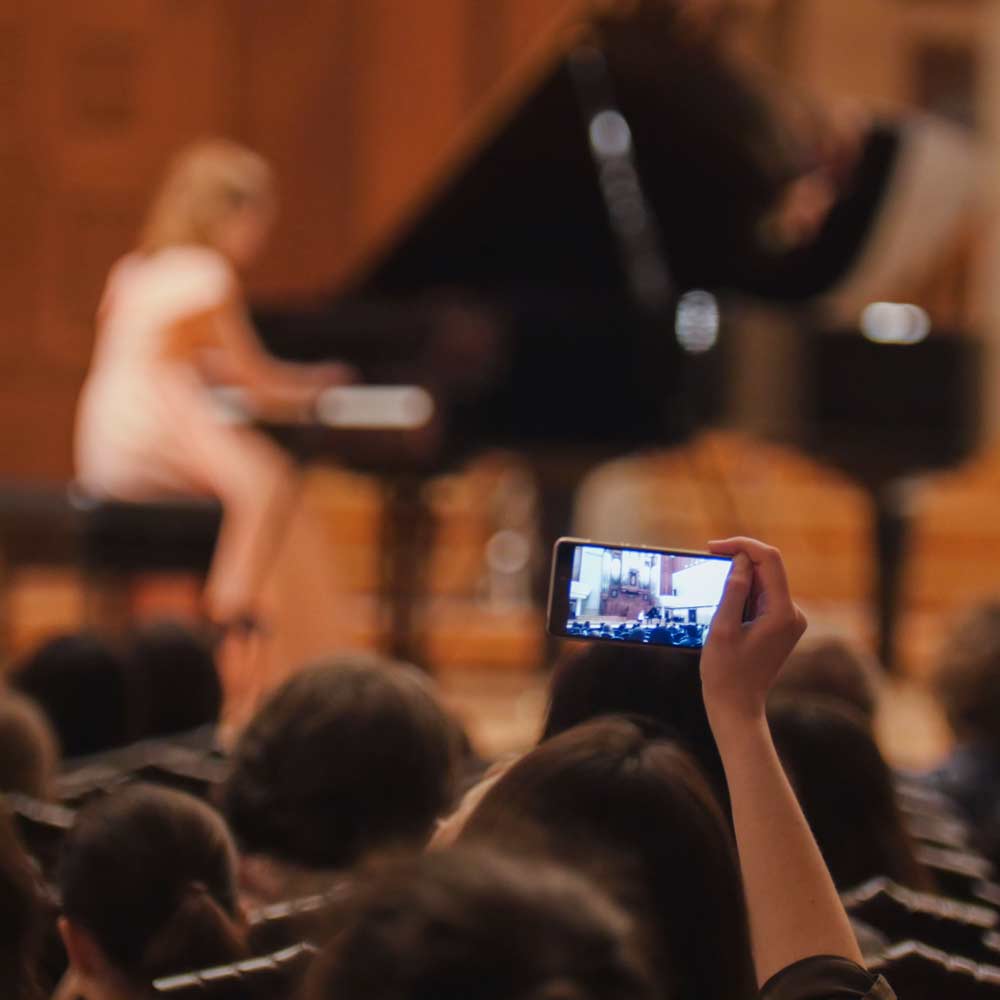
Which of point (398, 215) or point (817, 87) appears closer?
point (398, 215)

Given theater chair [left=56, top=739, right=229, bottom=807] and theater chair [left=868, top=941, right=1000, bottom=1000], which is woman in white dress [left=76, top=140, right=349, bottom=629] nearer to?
theater chair [left=56, top=739, right=229, bottom=807]

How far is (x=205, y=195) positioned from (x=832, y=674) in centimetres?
300

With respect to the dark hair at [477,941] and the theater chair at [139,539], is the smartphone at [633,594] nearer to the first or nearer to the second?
the dark hair at [477,941]

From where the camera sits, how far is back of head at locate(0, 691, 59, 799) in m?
1.94

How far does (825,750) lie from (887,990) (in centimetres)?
69

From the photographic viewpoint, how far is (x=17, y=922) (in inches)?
44.4

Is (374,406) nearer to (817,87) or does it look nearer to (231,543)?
(231,543)

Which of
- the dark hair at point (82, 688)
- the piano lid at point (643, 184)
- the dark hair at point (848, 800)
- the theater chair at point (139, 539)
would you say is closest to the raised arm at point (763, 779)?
the dark hair at point (848, 800)

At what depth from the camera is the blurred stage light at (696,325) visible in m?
5.36

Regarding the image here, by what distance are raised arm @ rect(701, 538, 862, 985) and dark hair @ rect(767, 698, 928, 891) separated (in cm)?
54

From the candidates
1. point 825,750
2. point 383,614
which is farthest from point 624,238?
point 825,750

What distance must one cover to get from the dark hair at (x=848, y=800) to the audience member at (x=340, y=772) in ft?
1.14

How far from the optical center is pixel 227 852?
1.41 meters

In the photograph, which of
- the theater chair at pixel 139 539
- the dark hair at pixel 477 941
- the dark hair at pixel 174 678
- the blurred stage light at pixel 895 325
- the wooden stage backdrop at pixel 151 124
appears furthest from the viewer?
the wooden stage backdrop at pixel 151 124
